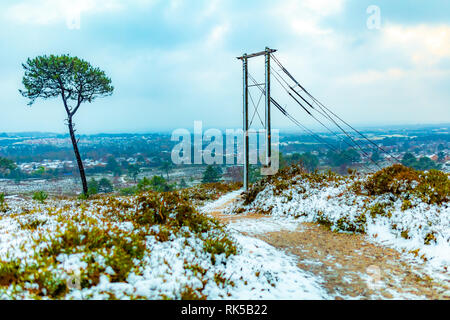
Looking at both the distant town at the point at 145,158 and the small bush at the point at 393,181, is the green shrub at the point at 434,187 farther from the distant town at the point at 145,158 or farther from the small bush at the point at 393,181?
the distant town at the point at 145,158

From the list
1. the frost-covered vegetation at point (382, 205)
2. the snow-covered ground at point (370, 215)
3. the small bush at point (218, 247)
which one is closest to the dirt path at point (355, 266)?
the snow-covered ground at point (370, 215)

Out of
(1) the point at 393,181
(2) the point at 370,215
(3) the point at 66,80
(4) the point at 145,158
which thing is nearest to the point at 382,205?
(2) the point at 370,215

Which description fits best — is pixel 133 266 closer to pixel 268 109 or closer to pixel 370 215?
pixel 370 215

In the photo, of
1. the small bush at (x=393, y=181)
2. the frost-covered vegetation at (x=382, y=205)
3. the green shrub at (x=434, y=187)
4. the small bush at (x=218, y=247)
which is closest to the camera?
the small bush at (x=218, y=247)

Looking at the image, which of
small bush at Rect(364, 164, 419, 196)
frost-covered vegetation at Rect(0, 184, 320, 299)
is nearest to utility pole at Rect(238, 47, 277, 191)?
small bush at Rect(364, 164, 419, 196)

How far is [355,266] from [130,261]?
501 centimetres

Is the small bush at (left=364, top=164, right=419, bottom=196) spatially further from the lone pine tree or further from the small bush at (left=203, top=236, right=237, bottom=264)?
the lone pine tree

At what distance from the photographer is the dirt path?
4.56 metres

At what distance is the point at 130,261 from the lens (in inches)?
173

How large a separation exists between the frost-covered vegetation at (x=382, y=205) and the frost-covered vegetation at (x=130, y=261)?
375 cm

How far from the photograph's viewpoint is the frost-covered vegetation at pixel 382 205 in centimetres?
661
